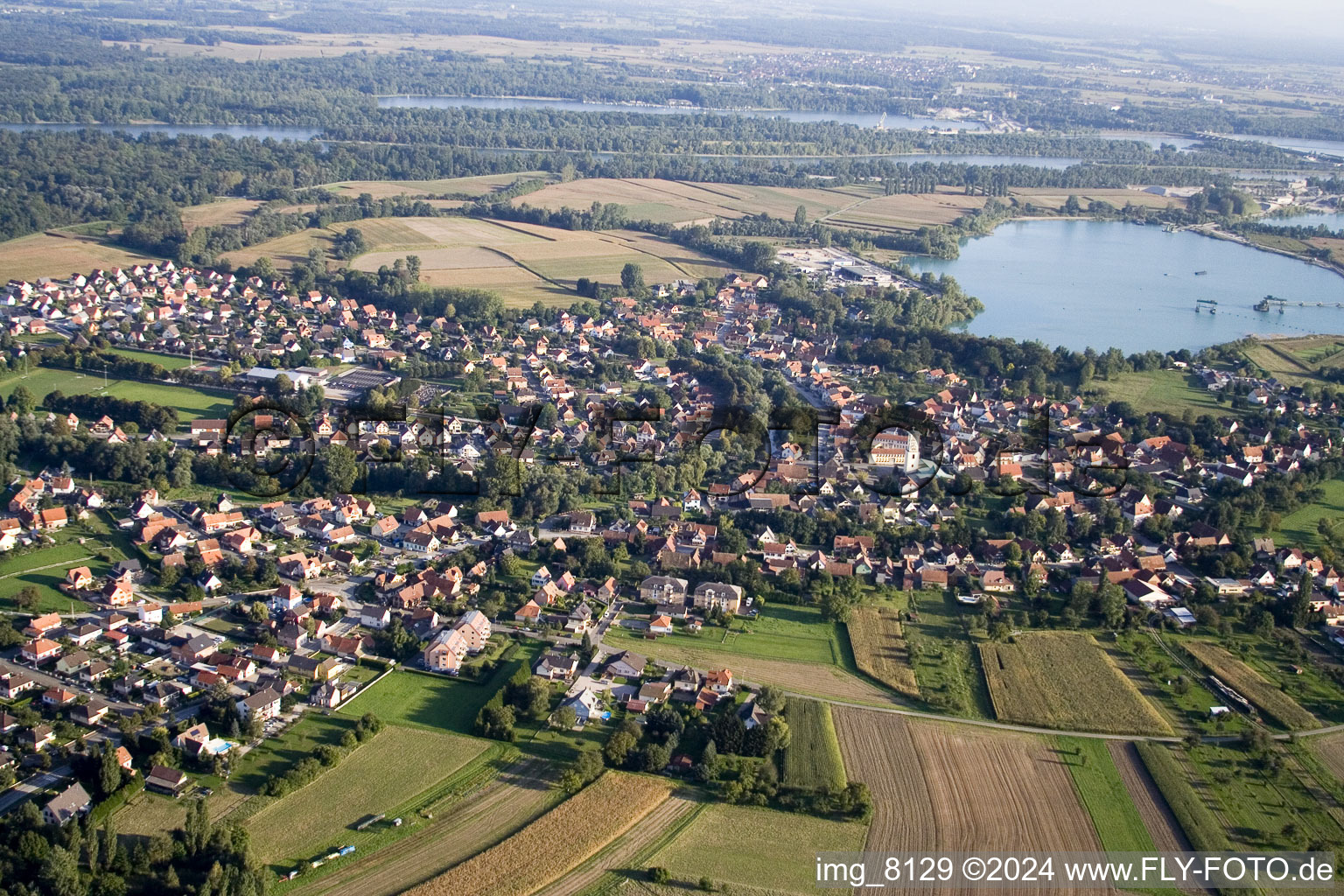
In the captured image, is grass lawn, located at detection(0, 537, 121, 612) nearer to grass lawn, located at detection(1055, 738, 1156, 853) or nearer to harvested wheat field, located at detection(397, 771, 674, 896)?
harvested wheat field, located at detection(397, 771, 674, 896)

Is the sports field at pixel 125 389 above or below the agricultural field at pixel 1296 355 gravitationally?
below

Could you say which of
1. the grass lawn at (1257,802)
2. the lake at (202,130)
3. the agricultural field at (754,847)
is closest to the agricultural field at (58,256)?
the lake at (202,130)

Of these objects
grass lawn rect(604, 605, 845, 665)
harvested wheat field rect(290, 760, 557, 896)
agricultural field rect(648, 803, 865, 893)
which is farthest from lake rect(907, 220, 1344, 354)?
harvested wheat field rect(290, 760, 557, 896)

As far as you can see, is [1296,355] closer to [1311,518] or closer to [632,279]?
[1311,518]

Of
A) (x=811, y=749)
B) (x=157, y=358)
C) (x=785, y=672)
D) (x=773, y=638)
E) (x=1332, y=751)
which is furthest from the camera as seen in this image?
(x=157, y=358)

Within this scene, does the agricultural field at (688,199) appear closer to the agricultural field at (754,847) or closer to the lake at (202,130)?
A: the lake at (202,130)

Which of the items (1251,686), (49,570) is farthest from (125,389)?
(1251,686)
